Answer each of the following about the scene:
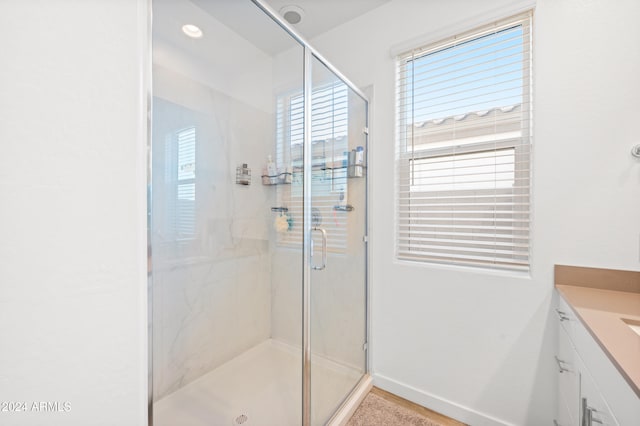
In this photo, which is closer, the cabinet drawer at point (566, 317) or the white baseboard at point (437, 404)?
the cabinet drawer at point (566, 317)

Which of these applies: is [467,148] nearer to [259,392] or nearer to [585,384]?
[585,384]

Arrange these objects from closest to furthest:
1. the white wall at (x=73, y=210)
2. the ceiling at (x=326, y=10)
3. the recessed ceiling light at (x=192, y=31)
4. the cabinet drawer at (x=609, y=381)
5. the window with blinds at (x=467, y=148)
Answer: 1. the white wall at (x=73, y=210)
2. the cabinet drawer at (x=609, y=381)
3. the recessed ceiling light at (x=192, y=31)
4. the window with blinds at (x=467, y=148)
5. the ceiling at (x=326, y=10)

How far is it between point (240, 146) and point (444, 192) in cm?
133

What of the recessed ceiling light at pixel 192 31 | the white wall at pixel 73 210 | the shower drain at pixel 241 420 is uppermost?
the recessed ceiling light at pixel 192 31

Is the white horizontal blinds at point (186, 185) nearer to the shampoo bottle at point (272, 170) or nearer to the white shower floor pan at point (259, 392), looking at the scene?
the shampoo bottle at point (272, 170)

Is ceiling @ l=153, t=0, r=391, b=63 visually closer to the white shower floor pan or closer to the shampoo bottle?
the shampoo bottle

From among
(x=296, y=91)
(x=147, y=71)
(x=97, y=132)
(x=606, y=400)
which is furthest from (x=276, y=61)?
(x=606, y=400)

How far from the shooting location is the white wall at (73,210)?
→ 0.47 metres

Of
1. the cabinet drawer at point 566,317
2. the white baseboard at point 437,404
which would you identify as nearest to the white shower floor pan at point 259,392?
the white baseboard at point 437,404

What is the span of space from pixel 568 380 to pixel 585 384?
285 mm

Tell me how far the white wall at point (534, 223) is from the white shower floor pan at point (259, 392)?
20.3 inches

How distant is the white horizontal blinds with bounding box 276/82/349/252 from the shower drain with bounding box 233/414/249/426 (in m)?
0.96

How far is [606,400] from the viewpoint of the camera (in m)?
0.71

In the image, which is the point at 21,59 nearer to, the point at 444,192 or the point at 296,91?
the point at 296,91
